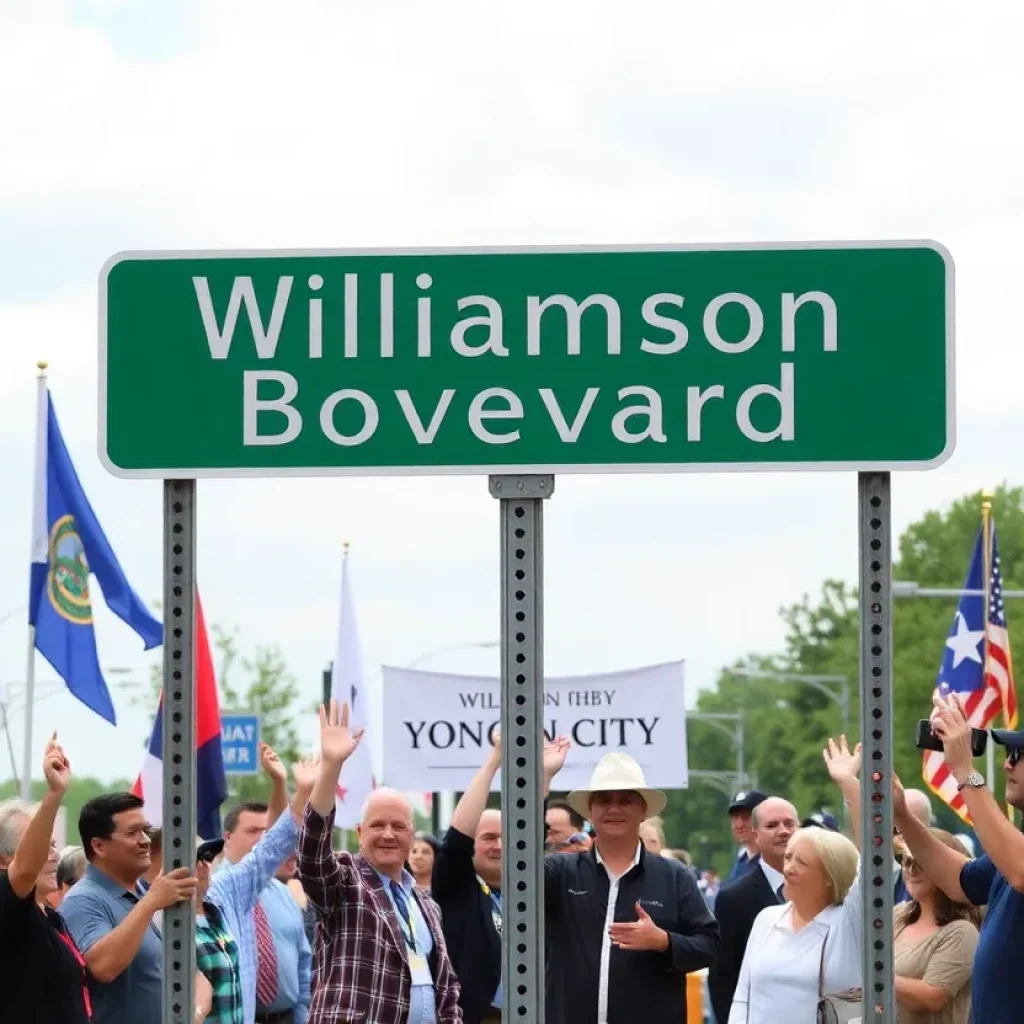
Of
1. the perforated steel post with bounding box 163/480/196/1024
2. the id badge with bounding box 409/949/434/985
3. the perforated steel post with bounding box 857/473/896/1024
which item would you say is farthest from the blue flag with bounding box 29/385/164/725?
the perforated steel post with bounding box 857/473/896/1024

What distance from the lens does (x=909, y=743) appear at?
58.6 metres

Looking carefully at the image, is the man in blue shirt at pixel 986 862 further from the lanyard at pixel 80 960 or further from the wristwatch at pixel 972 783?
the lanyard at pixel 80 960

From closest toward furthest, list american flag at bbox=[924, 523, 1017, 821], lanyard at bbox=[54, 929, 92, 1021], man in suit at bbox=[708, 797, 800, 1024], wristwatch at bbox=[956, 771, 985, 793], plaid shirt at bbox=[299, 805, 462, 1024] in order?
wristwatch at bbox=[956, 771, 985, 793]
lanyard at bbox=[54, 929, 92, 1021]
plaid shirt at bbox=[299, 805, 462, 1024]
man in suit at bbox=[708, 797, 800, 1024]
american flag at bbox=[924, 523, 1017, 821]

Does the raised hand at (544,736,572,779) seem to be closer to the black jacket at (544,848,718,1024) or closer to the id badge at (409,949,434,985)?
the id badge at (409,949,434,985)

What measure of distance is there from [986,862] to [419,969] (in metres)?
2.14

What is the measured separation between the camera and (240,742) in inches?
1085

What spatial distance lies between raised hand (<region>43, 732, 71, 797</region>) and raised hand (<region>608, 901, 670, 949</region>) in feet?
8.61

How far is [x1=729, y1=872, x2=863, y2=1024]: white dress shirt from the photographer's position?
7.48 m

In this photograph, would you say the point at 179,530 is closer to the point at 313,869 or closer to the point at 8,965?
the point at 8,965

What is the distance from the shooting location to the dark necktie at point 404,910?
7.44 meters

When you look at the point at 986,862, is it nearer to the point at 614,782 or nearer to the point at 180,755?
the point at 614,782

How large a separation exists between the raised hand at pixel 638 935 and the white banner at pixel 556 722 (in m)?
6.65

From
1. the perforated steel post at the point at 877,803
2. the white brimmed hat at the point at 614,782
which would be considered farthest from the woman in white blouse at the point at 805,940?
the perforated steel post at the point at 877,803

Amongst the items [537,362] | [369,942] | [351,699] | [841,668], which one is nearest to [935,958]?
[369,942]
